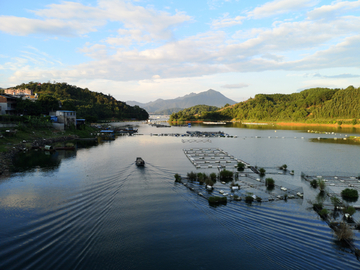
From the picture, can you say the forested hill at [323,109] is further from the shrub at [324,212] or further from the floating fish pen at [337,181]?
the shrub at [324,212]

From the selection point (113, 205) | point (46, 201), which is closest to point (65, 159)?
point (46, 201)

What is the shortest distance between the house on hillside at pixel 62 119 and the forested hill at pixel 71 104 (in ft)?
28.2

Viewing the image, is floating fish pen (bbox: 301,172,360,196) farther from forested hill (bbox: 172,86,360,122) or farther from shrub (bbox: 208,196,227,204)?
forested hill (bbox: 172,86,360,122)

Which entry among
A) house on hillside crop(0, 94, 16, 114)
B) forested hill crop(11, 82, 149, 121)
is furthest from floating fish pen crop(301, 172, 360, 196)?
forested hill crop(11, 82, 149, 121)

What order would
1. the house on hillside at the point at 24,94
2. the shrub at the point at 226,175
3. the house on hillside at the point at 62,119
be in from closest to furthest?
the shrub at the point at 226,175
the house on hillside at the point at 62,119
the house on hillside at the point at 24,94

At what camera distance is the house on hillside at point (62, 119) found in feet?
202

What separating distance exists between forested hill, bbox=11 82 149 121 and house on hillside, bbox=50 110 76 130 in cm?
860

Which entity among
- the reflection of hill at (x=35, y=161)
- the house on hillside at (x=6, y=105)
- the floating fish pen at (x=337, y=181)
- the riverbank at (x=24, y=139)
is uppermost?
the house on hillside at (x=6, y=105)

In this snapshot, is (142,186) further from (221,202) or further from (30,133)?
(30,133)

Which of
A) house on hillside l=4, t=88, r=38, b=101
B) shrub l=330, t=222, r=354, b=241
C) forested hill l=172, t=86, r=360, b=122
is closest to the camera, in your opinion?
shrub l=330, t=222, r=354, b=241

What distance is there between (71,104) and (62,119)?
101ft

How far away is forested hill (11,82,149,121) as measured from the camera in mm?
71981

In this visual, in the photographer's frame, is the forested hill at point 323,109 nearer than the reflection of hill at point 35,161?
No

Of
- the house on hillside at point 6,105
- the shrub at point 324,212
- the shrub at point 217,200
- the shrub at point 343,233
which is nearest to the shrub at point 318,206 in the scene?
the shrub at point 324,212
